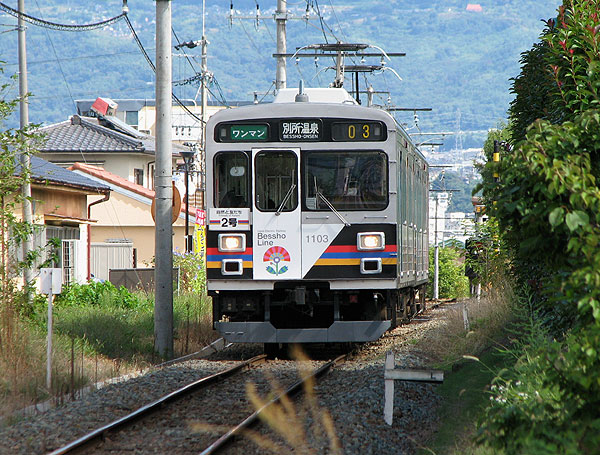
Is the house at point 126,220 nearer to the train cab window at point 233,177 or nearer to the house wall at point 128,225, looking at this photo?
the house wall at point 128,225

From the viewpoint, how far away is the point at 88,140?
148ft

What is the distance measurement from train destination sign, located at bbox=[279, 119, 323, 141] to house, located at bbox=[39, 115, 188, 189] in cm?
2985

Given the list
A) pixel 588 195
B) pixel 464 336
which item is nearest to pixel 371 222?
pixel 464 336

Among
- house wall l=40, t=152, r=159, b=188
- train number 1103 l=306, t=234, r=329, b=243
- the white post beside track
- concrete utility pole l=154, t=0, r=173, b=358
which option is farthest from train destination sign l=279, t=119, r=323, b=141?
house wall l=40, t=152, r=159, b=188

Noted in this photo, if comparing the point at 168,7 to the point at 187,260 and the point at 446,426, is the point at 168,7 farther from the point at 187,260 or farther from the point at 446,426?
the point at 187,260

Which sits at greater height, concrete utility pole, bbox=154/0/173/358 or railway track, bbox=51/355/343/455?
concrete utility pole, bbox=154/0/173/358

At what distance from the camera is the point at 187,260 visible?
1037 inches

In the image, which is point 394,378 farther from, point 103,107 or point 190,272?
point 103,107

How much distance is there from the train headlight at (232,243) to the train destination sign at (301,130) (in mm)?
1527

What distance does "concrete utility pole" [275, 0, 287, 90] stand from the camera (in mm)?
26312

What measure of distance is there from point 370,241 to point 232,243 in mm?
1913

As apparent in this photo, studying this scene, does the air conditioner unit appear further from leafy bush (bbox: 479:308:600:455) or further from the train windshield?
leafy bush (bbox: 479:308:600:455)

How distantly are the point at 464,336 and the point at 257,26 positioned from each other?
21.1 meters

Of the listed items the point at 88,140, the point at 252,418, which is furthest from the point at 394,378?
the point at 88,140
